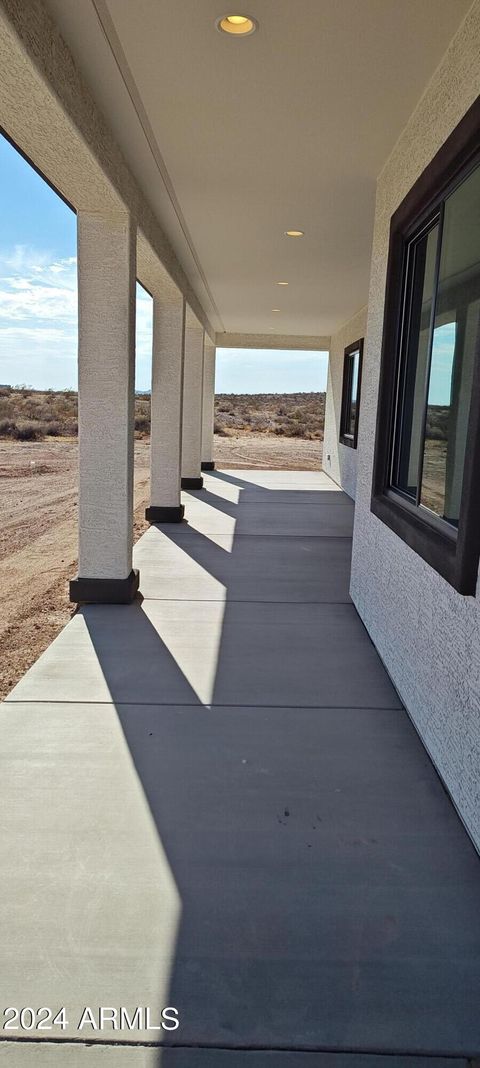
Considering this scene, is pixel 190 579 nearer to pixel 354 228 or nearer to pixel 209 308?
pixel 354 228

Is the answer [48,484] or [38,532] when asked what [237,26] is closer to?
[38,532]

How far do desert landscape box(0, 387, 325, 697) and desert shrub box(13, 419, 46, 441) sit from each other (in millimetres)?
33

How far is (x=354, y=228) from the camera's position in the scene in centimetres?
598

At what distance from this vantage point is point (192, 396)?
10781mm

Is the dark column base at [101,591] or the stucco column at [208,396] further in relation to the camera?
the stucco column at [208,396]

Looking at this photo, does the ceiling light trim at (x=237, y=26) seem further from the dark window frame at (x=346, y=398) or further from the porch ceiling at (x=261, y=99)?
the dark window frame at (x=346, y=398)

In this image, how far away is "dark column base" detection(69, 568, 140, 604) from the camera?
5062 millimetres

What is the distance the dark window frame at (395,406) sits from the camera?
2.42 meters

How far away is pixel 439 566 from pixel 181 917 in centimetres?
160

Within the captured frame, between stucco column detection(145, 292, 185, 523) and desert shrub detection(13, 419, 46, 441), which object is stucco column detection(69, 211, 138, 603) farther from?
desert shrub detection(13, 419, 46, 441)

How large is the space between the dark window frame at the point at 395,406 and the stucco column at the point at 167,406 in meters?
4.05

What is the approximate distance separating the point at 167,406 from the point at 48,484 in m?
6.04

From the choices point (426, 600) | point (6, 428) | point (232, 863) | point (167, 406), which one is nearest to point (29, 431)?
point (6, 428)

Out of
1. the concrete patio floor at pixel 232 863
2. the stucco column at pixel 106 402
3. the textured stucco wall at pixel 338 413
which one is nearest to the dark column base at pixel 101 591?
the stucco column at pixel 106 402
